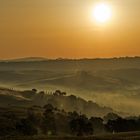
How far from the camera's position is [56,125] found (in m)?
82.9

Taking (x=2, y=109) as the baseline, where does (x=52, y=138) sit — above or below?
below

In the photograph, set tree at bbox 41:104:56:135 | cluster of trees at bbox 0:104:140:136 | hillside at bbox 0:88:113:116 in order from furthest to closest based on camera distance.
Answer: hillside at bbox 0:88:113:116 → tree at bbox 41:104:56:135 → cluster of trees at bbox 0:104:140:136

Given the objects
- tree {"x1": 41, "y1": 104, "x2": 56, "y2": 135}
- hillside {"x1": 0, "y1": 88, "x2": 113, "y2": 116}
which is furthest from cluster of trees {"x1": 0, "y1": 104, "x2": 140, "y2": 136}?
hillside {"x1": 0, "y1": 88, "x2": 113, "y2": 116}

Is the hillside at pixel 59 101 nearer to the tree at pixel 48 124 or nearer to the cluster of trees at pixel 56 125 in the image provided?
the tree at pixel 48 124

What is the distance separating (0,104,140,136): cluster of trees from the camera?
245 ft

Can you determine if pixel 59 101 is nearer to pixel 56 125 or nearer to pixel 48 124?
pixel 56 125

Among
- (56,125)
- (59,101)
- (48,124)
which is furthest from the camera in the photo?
Answer: (59,101)

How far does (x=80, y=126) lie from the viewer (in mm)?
77375

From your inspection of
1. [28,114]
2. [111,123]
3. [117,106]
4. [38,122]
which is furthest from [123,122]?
[117,106]

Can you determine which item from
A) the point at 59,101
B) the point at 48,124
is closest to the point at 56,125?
the point at 48,124

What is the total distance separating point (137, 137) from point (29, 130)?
2412cm

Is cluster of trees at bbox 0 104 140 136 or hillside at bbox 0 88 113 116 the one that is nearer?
cluster of trees at bbox 0 104 140 136

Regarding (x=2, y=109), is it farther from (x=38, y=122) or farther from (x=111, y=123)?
(x=111, y=123)

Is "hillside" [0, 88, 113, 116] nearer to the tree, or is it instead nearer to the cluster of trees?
the tree
